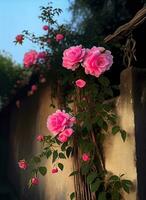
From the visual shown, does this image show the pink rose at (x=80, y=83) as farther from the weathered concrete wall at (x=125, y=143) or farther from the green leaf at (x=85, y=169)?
the green leaf at (x=85, y=169)

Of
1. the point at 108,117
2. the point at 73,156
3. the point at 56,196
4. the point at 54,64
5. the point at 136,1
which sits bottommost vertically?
the point at 56,196

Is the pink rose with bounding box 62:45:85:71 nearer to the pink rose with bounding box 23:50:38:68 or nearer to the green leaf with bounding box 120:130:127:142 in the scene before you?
the green leaf with bounding box 120:130:127:142

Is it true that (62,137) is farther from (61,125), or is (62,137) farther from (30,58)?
(30,58)

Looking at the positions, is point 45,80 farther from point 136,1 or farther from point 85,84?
point 136,1

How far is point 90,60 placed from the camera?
15.1 feet

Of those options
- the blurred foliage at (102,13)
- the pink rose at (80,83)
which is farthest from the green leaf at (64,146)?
the blurred foliage at (102,13)

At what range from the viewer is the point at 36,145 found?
7.74 m

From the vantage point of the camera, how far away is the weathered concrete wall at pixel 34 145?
634 centimetres

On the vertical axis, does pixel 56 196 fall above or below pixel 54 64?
below

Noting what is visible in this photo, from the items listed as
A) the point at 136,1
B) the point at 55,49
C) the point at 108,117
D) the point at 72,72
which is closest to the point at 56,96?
the point at 55,49

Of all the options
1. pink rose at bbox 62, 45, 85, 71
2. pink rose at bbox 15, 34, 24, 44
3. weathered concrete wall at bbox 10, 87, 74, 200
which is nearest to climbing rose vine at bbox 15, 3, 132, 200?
pink rose at bbox 62, 45, 85, 71

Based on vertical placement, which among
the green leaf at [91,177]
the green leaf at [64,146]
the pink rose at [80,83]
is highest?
the pink rose at [80,83]

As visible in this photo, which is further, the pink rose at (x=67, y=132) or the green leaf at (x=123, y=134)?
the pink rose at (x=67, y=132)

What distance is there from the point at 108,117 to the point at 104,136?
1.15 feet
